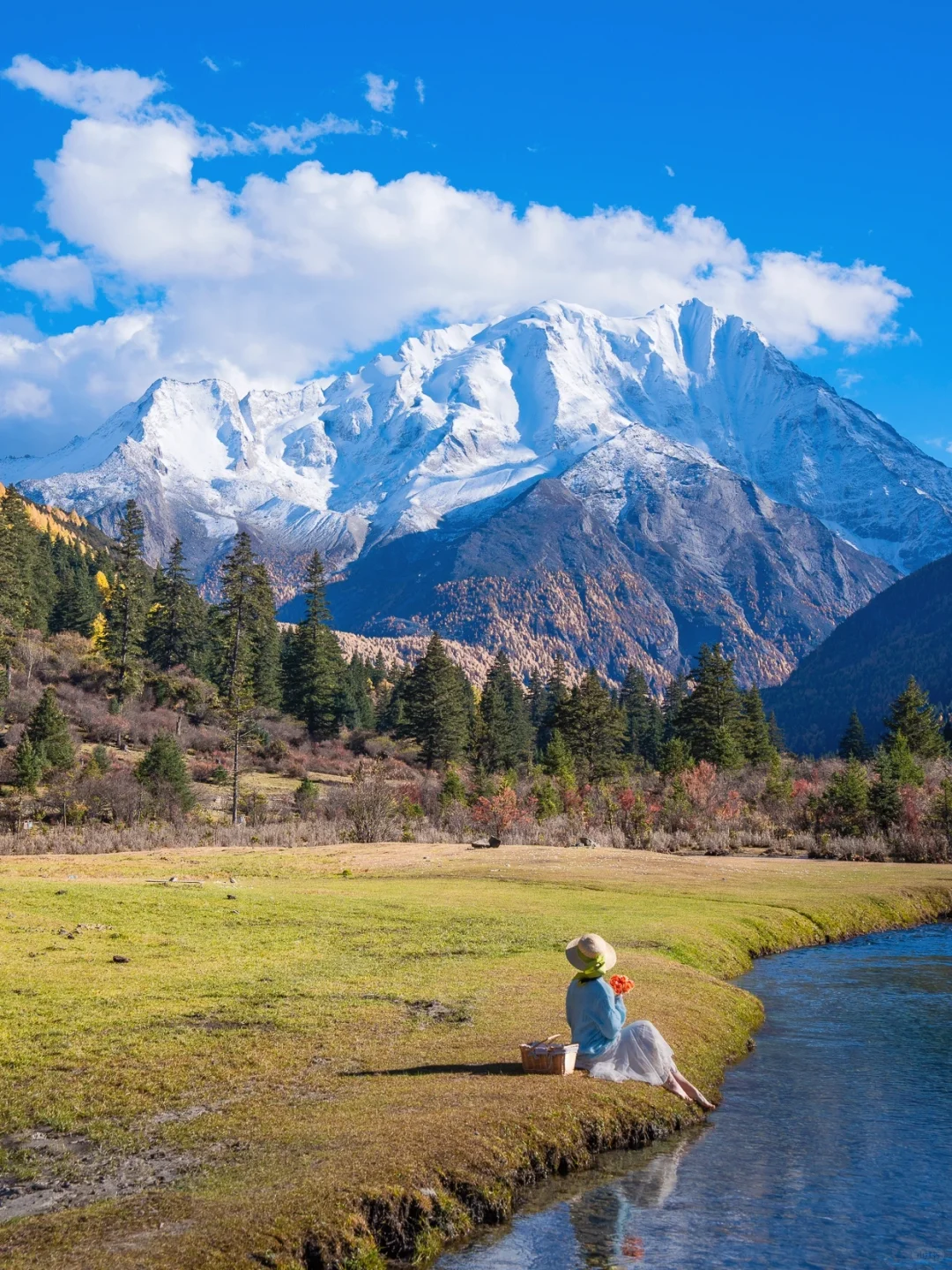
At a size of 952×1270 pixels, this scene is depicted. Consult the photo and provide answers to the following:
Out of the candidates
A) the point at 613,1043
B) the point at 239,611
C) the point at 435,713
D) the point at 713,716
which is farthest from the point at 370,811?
the point at 613,1043

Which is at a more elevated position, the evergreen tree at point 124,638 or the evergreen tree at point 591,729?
the evergreen tree at point 124,638

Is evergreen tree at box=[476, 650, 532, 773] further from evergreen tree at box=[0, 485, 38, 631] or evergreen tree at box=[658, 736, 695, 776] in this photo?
evergreen tree at box=[0, 485, 38, 631]

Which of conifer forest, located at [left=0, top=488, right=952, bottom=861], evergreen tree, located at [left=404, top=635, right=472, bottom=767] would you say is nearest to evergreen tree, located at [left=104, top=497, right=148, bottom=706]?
conifer forest, located at [left=0, top=488, right=952, bottom=861]

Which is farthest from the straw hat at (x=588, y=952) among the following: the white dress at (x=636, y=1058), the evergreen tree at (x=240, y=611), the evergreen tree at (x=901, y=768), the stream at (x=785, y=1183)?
the evergreen tree at (x=240, y=611)

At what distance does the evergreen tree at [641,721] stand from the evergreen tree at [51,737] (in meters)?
71.3

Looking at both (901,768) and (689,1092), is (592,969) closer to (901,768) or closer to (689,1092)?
(689,1092)

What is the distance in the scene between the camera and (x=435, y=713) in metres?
98.2

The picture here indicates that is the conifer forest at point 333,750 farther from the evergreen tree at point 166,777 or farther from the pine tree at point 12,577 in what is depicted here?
the pine tree at point 12,577

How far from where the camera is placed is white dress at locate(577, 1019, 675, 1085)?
1534 centimetres

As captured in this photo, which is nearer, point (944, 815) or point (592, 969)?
point (592, 969)

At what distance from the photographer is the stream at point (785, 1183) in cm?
1082

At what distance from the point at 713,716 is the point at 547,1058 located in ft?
278

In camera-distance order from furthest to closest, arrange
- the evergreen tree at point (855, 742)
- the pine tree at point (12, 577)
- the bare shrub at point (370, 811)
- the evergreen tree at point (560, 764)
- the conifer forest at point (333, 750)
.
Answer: the evergreen tree at point (855, 742) < the pine tree at point (12, 577) < the evergreen tree at point (560, 764) < the conifer forest at point (333, 750) < the bare shrub at point (370, 811)

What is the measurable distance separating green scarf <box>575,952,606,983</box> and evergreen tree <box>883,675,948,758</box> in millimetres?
83464
